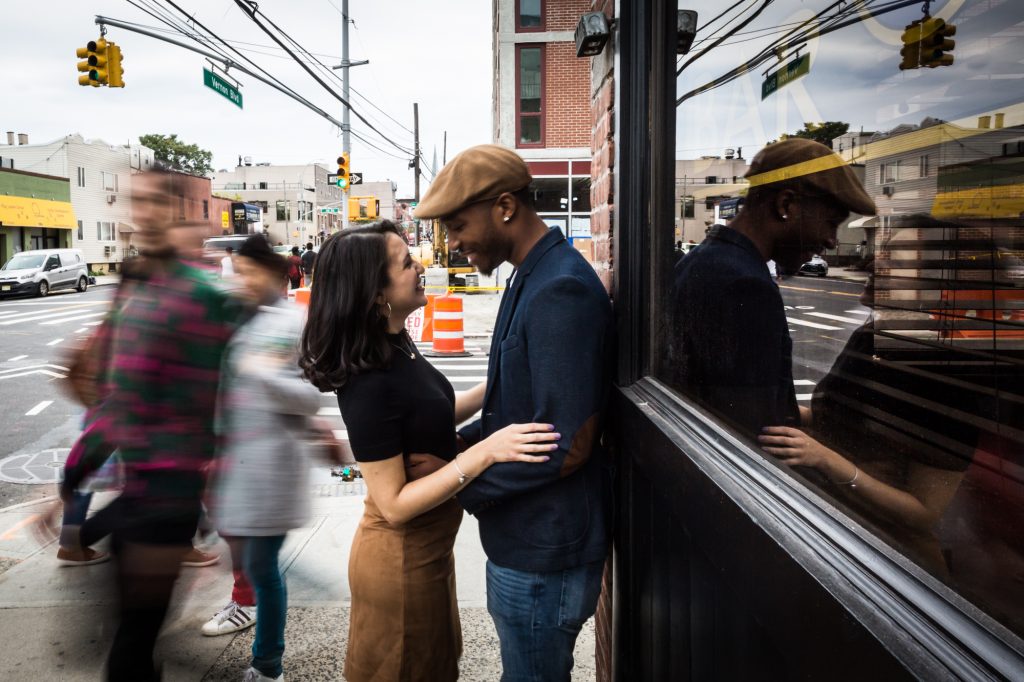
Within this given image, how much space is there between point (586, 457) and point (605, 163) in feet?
3.62

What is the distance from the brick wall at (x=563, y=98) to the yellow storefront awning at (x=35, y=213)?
86.6 ft

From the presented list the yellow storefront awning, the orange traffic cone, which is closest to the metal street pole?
the orange traffic cone

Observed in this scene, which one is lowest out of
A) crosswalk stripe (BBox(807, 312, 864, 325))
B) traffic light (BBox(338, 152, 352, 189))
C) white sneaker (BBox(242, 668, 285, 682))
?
white sneaker (BBox(242, 668, 285, 682))

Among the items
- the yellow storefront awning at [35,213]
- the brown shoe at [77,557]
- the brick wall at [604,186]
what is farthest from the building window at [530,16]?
the yellow storefront awning at [35,213]

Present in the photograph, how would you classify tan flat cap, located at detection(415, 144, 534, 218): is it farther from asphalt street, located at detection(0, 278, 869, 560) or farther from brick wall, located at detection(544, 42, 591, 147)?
brick wall, located at detection(544, 42, 591, 147)

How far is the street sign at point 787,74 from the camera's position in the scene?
3.88ft

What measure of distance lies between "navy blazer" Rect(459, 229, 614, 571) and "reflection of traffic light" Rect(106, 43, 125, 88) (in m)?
14.4

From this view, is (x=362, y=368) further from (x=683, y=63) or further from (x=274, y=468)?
(x=683, y=63)

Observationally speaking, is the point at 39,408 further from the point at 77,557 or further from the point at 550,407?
the point at 550,407

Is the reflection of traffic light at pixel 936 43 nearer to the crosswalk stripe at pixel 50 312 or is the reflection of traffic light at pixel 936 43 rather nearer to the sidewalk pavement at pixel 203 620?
the sidewalk pavement at pixel 203 620

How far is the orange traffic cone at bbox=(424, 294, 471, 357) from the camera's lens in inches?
484

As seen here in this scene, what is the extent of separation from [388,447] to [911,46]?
1467 millimetres

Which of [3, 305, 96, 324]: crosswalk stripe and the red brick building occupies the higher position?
the red brick building

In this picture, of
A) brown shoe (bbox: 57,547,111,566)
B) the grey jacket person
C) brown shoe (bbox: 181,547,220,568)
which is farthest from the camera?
brown shoe (bbox: 57,547,111,566)
